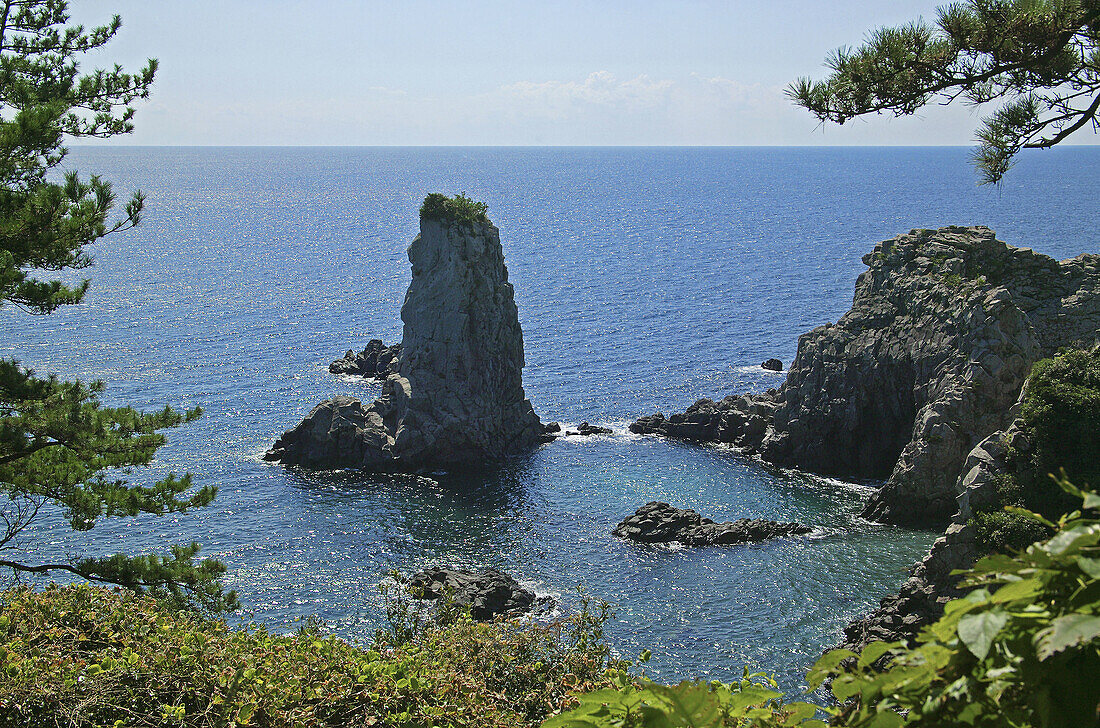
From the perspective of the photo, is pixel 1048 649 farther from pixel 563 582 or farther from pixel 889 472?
pixel 889 472

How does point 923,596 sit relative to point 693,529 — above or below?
above

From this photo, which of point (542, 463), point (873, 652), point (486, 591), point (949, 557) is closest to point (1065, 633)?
point (873, 652)

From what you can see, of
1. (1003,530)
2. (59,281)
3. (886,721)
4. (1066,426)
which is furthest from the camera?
(1066,426)

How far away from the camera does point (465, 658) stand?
9242 millimetres

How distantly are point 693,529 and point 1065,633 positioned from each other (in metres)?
48.0

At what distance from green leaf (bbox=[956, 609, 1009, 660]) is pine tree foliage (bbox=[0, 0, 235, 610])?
1762 centimetres

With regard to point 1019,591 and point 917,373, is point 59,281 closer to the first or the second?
point 1019,591

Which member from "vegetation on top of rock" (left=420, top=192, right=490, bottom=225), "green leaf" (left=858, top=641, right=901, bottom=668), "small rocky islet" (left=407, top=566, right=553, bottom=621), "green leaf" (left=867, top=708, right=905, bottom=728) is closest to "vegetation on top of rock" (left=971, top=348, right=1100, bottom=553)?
"small rocky islet" (left=407, top=566, right=553, bottom=621)

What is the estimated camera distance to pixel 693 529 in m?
49.5

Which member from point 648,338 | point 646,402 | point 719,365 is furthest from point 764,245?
point 646,402

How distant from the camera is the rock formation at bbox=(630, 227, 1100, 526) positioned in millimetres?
50312

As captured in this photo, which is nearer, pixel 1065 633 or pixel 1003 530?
pixel 1065 633

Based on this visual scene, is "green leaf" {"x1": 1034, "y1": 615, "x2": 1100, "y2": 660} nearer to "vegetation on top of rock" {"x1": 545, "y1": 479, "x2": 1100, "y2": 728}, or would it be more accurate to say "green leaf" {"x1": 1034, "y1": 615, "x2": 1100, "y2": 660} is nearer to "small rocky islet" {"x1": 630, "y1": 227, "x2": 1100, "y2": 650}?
"vegetation on top of rock" {"x1": 545, "y1": 479, "x2": 1100, "y2": 728}

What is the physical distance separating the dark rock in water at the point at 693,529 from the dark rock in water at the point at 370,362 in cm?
3751
